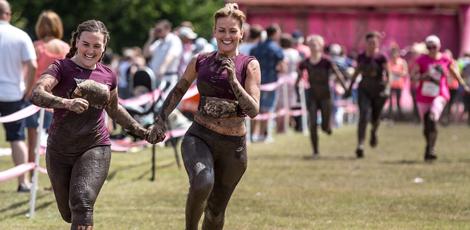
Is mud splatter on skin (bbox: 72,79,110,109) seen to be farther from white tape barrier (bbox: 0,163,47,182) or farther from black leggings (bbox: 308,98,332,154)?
black leggings (bbox: 308,98,332,154)

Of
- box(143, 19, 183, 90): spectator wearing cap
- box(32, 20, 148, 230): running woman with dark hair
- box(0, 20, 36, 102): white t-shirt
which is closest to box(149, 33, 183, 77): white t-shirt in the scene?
box(143, 19, 183, 90): spectator wearing cap

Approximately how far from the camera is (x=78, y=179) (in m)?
7.90

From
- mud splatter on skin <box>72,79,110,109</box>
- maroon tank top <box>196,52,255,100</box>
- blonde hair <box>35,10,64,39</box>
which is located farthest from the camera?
blonde hair <box>35,10,64,39</box>

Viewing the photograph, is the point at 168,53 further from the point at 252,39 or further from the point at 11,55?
the point at 11,55

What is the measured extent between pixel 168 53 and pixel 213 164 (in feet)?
35.2

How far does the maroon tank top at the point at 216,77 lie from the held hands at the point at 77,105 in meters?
1.06

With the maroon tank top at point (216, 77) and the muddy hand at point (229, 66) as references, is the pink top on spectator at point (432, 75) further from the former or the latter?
the muddy hand at point (229, 66)

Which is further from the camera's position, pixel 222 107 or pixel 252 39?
pixel 252 39

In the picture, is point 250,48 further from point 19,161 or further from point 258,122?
point 19,161

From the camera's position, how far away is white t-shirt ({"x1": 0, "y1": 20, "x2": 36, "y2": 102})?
12195 mm

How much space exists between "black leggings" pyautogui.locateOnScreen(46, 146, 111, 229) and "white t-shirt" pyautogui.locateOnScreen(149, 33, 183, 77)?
35.2 ft

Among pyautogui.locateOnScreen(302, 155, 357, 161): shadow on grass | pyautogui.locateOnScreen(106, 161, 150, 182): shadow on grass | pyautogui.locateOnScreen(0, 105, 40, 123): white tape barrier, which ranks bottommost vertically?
pyautogui.locateOnScreen(302, 155, 357, 161): shadow on grass

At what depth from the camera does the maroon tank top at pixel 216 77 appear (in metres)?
8.27

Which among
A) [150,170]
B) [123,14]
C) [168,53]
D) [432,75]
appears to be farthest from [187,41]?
[123,14]
